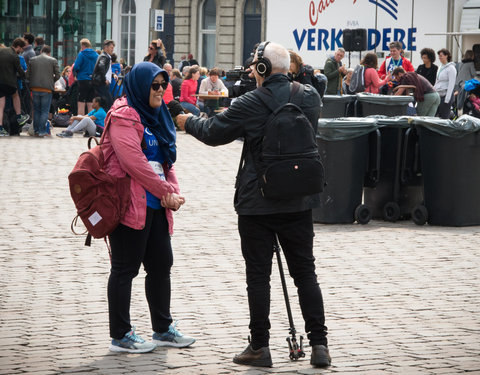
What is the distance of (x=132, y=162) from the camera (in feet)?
18.1

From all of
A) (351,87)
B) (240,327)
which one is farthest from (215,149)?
(240,327)

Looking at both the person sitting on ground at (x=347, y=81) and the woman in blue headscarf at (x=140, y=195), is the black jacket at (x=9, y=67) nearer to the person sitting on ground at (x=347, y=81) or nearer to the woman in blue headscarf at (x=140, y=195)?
the person sitting on ground at (x=347, y=81)

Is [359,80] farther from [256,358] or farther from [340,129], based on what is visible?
[256,358]

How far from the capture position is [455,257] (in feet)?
29.3

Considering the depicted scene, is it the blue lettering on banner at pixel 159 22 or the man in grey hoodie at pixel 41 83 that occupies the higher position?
the blue lettering on banner at pixel 159 22

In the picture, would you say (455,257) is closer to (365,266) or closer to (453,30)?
(365,266)

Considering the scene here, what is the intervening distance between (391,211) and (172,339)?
5536 millimetres

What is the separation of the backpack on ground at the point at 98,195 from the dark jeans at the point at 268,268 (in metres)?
0.68

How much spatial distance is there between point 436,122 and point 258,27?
2934 cm

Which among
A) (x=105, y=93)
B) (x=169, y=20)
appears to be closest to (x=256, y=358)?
(x=105, y=93)

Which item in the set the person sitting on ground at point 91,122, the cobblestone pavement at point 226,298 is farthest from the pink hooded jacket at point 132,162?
the person sitting on ground at point 91,122

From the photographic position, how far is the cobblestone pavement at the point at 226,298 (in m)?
5.51

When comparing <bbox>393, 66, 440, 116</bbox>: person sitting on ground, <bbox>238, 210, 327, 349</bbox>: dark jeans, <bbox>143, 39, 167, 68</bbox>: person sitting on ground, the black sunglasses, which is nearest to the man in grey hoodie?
<bbox>143, 39, 167, 68</bbox>: person sitting on ground

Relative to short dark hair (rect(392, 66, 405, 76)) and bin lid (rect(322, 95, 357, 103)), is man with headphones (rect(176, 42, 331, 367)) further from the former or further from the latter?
short dark hair (rect(392, 66, 405, 76))
